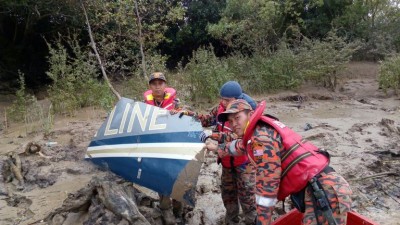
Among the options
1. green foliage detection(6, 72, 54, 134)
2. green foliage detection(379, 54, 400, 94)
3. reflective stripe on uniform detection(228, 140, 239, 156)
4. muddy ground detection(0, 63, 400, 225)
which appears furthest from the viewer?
green foliage detection(379, 54, 400, 94)

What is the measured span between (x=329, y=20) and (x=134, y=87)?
34.7 feet

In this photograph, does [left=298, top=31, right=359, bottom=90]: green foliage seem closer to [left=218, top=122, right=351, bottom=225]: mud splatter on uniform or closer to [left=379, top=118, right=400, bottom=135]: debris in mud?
[left=379, top=118, right=400, bottom=135]: debris in mud

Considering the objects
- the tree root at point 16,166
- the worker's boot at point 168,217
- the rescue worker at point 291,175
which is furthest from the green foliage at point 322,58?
the rescue worker at point 291,175

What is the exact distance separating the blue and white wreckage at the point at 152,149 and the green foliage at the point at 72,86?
5197 millimetres

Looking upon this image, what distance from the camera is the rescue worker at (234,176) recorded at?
11.3ft

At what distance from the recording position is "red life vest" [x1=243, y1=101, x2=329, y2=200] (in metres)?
2.48

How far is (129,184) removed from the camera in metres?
3.67

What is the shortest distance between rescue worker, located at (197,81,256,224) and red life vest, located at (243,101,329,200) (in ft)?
2.97

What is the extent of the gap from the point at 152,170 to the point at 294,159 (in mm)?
1240

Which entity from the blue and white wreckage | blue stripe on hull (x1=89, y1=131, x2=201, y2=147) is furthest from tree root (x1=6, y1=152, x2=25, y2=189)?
blue stripe on hull (x1=89, y1=131, x2=201, y2=147)

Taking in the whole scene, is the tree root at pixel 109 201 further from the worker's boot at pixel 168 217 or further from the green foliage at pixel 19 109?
the green foliage at pixel 19 109

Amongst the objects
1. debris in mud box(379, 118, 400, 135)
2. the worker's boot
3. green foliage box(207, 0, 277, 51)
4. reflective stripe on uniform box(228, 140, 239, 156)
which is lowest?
debris in mud box(379, 118, 400, 135)

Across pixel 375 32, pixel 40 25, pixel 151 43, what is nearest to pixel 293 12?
pixel 375 32

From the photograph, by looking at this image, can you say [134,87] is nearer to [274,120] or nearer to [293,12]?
[274,120]
